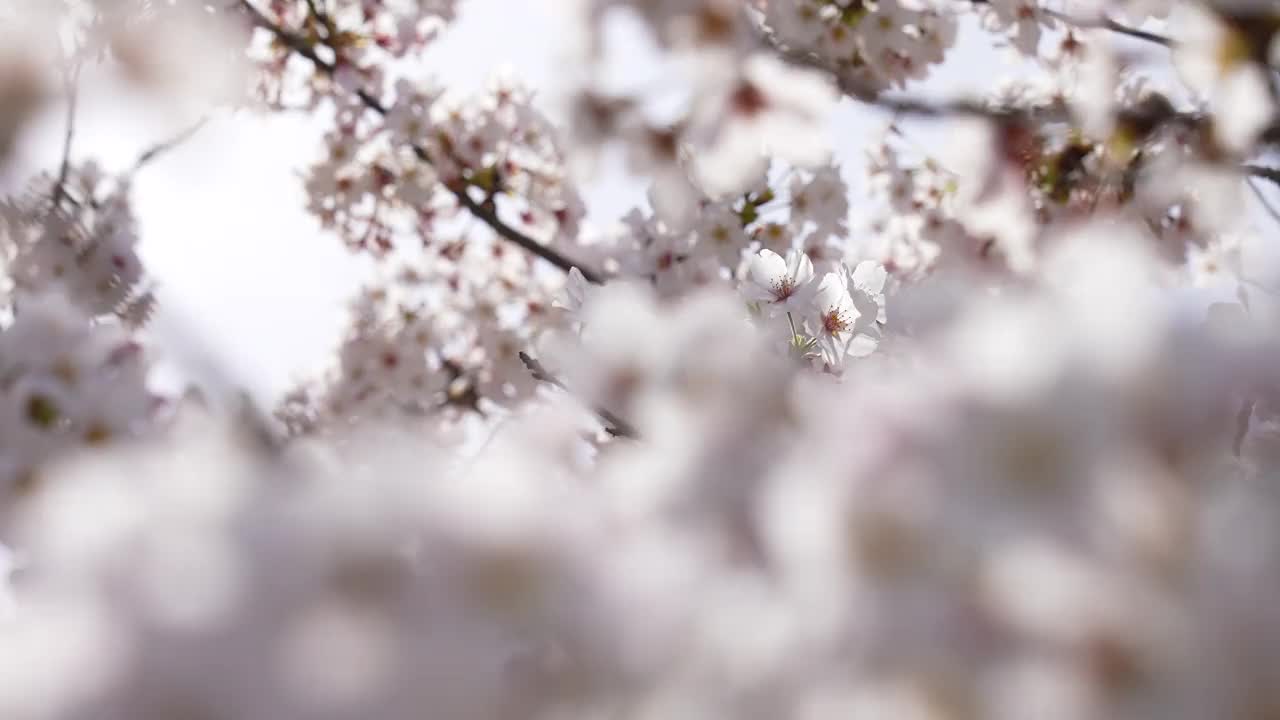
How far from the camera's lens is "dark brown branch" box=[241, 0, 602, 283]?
12.6ft

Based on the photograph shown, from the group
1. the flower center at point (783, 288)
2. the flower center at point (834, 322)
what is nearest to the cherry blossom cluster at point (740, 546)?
the flower center at point (834, 322)

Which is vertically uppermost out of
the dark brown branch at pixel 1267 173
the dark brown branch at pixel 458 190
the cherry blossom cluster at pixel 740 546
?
the cherry blossom cluster at pixel 740 546

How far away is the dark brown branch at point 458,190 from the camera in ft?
12.6

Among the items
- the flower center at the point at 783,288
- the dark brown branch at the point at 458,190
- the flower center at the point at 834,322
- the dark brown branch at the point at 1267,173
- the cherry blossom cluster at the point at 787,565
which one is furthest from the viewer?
the dark brown branch at the point at 458,190

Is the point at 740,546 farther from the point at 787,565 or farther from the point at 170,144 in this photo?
the point at 170,144

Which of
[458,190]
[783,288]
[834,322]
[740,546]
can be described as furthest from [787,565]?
[458,190]

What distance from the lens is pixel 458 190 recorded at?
14.9 feet

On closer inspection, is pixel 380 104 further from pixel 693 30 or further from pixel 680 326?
pixel 680 326

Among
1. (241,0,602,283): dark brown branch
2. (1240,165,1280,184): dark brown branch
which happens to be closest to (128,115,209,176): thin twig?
(241,0,602,283): dark brown branch

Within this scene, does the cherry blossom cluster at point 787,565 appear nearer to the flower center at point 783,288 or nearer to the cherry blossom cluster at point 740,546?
the cherry blossom cluster at point 740,546

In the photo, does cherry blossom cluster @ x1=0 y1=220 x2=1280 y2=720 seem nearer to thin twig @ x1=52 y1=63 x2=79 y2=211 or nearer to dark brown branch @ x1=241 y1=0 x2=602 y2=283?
thin twig @ x1=52 y1=63 x2=79 y2=211

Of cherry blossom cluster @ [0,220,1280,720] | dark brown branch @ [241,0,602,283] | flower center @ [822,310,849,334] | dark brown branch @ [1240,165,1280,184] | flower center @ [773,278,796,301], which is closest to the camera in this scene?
cherry blossom cluster @ [0,220,1280,720]

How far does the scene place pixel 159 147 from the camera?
2590 millimetres

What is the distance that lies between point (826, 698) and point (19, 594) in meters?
0.98
